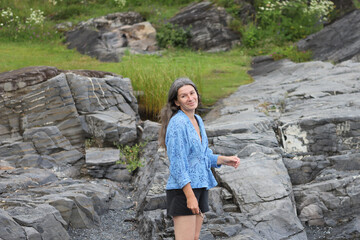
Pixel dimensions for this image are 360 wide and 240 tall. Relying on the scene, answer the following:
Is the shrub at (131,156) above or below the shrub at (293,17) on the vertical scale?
below

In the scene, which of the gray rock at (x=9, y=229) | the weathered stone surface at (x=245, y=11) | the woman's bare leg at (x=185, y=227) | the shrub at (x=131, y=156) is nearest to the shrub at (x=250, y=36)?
the weathered stone surface at (x=245, y=11)

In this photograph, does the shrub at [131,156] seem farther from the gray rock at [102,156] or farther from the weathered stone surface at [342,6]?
the weathered stone surface at [342,6]

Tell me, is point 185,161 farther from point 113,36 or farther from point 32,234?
point 113,36

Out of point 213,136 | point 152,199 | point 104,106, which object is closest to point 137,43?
point 104,106

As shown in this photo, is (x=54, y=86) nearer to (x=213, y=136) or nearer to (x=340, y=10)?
(x=213, y=136)

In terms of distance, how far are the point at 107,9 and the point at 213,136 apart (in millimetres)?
14481

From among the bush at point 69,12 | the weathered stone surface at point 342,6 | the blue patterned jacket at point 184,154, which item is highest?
the bush at point 69,12

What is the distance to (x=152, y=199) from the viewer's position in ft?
17.6

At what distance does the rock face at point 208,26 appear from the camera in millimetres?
16797

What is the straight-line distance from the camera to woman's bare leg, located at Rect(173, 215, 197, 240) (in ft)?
10.4

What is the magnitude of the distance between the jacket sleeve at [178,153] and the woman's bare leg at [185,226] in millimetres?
300

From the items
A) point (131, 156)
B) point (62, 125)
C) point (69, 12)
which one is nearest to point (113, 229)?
point (131, 156)

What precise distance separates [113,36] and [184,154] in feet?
45.9

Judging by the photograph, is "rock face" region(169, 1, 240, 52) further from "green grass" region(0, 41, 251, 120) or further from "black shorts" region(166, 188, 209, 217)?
"black shorts" region(166, 188, 209, 217)
